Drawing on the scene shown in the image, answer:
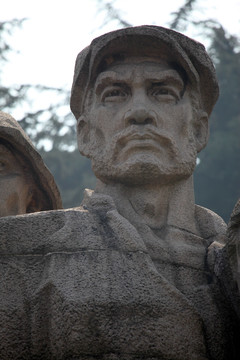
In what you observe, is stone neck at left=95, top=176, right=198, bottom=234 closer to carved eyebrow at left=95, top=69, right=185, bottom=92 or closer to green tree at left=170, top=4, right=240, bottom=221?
carved eyebrow at left=95, top=69, right=185, bottom=92

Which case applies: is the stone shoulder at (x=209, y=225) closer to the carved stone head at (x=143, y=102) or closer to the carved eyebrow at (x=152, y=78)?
the carved stone head at (x=143, y=102)

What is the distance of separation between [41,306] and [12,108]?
40.3 ft

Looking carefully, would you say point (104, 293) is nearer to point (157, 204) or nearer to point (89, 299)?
point (89, 299)

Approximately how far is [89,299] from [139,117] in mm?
1386

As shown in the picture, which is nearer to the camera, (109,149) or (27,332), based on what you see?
(27,332)

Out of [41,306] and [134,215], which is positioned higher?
[134,215]

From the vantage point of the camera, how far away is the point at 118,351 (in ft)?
13.9

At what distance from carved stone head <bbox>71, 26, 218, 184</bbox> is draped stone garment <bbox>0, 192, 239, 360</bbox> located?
446mm

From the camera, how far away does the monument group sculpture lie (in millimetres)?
Result: 4340

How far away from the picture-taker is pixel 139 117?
5.32 metres

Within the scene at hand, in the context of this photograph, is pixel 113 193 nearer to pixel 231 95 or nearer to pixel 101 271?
pixel 101 271

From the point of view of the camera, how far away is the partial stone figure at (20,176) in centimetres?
573

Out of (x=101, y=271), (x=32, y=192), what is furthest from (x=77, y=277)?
(x=32, y=192)

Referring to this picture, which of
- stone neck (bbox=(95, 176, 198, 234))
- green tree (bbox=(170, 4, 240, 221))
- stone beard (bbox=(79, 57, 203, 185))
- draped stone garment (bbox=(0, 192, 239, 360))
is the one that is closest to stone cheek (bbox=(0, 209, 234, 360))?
draped stone garment (bbox=(0, 192, 239, 360))
